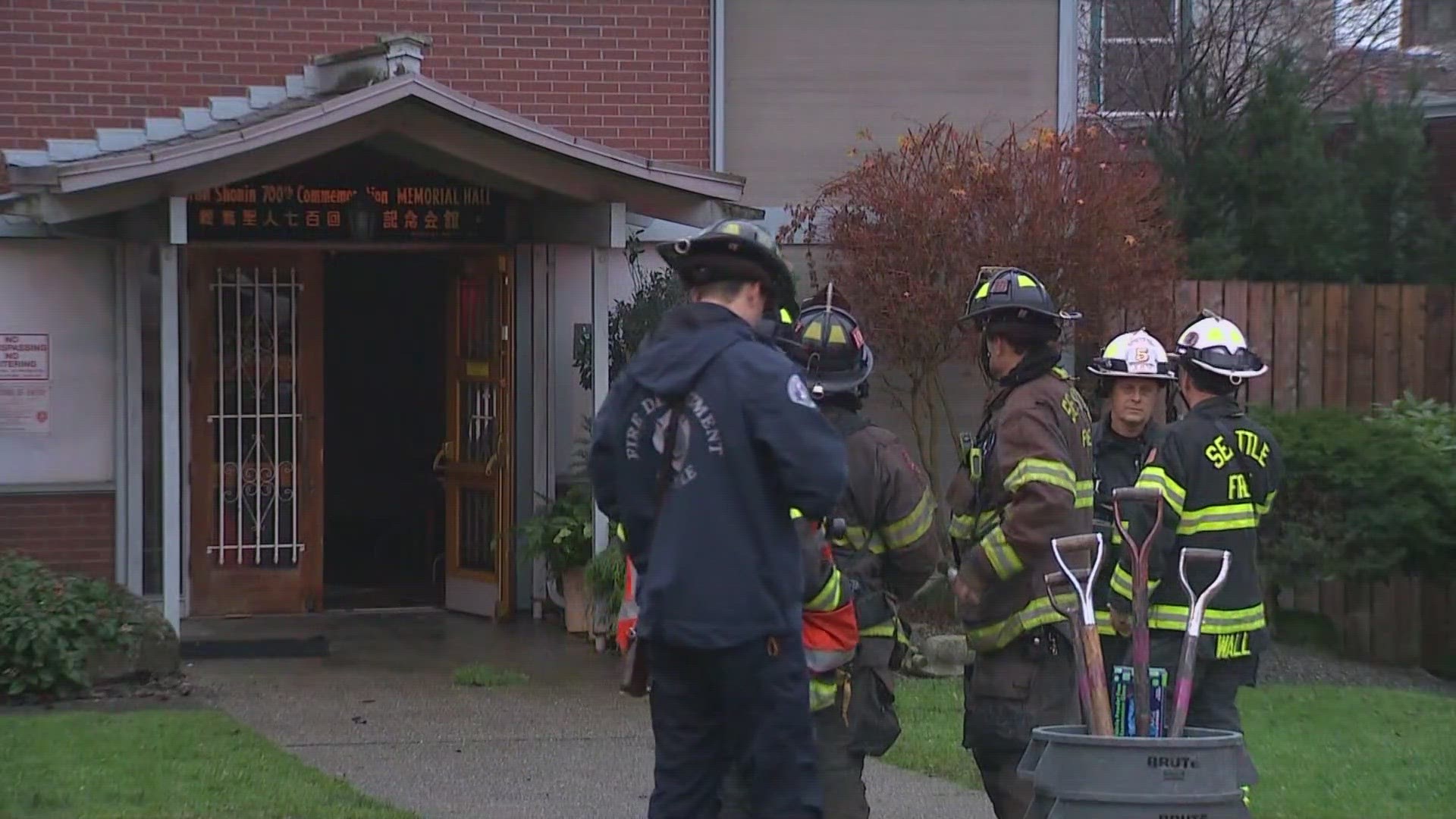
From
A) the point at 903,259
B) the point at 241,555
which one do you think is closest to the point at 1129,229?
the point at 903,259

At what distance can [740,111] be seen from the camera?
1170 cm

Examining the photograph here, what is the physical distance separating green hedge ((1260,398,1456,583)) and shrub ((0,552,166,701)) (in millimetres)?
6231

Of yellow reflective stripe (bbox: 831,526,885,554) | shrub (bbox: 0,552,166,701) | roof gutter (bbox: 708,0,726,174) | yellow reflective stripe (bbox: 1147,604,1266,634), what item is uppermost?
roof gutter (bbox: 708,0,726,174)

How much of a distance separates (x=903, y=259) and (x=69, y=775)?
18.0 ft

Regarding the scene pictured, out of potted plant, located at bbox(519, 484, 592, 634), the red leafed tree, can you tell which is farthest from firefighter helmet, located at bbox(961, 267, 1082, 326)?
potted plant, located at bbox(519, 484, 592, 634)

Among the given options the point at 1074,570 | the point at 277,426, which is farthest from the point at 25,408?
the point at 1074,570

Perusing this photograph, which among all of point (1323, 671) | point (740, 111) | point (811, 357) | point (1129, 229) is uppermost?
point (740, 111)

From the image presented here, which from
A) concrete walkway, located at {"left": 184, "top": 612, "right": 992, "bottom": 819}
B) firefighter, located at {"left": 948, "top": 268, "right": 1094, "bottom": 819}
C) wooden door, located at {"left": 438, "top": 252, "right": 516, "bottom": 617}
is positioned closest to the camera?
firefighter, located at {"left": 948, "top": 268, "right": 1094, "bottom": 819}

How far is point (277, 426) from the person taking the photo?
11.2 m

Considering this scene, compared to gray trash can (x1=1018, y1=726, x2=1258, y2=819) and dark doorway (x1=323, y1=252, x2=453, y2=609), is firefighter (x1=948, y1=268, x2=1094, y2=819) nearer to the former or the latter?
gray trash can (x1=1018, y1=726, x2=1258, y2=819)

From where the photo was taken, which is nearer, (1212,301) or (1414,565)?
(1414,565)

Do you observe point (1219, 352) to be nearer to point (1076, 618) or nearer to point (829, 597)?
point (1076, 618)

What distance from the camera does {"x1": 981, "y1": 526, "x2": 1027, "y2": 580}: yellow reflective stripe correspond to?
511cm

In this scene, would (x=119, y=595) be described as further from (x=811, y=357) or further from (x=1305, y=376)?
(x=1305, y=376)
